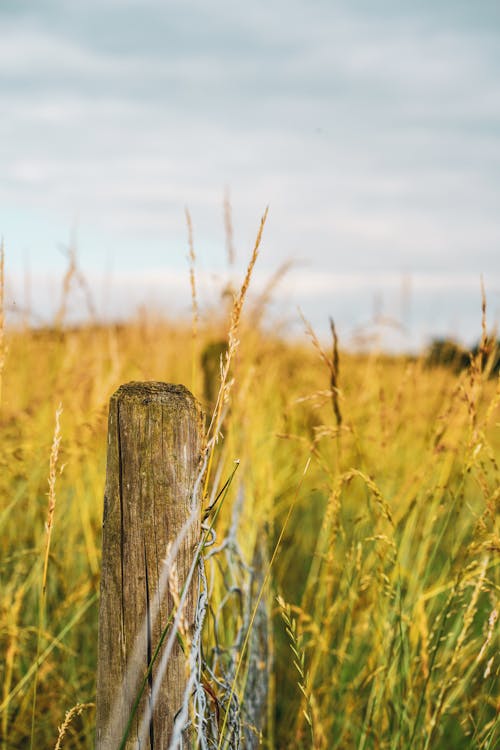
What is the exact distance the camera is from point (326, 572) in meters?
2.13

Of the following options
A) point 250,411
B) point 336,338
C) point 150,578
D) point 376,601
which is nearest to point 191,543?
point 150,578

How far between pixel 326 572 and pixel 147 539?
3.74ft

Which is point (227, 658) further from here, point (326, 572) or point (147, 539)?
point (147, 539)

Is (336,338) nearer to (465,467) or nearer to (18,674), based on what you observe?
(465,467)

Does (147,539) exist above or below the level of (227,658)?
above

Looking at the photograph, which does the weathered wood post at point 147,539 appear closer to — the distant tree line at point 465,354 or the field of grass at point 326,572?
the field of grass at point 326,572

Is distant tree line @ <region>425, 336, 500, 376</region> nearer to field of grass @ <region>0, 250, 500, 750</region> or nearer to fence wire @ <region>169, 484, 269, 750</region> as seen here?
field of grass @ <region>0, 250, 500, 750</region>

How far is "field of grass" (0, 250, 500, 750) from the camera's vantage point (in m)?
1.60

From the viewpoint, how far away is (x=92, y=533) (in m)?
2.78

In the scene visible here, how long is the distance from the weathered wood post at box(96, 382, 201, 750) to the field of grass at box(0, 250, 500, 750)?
14cm

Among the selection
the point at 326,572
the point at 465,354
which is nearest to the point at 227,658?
the point at 326,572

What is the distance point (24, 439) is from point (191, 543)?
2.19m

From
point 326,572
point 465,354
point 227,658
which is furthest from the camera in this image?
point 465,354

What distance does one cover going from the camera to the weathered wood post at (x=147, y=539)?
44.0 inches
